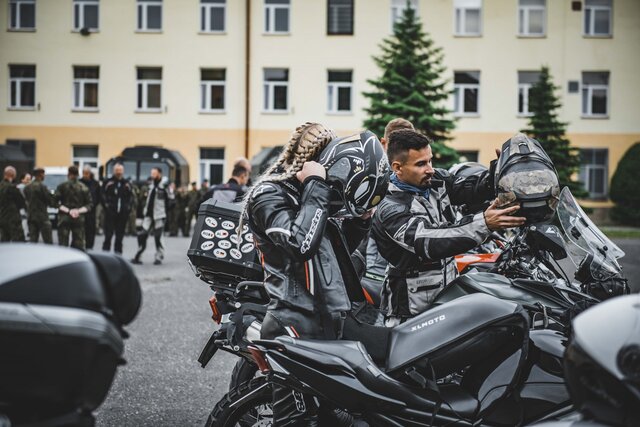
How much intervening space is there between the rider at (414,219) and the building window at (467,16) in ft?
95.6

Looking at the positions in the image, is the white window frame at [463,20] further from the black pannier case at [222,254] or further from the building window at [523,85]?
the black pannier case at [222,254]

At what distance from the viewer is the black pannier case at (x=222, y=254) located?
176 inches

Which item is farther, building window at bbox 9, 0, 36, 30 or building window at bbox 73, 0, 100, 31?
building window at bbox 9, 0, 36, 30

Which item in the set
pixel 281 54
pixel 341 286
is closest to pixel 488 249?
pixel 341 286

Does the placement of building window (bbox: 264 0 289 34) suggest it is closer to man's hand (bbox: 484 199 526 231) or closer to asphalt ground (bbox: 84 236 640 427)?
asphalt ground (bbox: 84 236 640 427)

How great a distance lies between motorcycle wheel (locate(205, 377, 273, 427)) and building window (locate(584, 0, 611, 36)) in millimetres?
31707

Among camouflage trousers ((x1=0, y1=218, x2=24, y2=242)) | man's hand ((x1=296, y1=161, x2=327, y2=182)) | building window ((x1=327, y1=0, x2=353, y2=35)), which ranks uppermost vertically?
building window ((x1=327, y1=0, x2=353, y2=35))

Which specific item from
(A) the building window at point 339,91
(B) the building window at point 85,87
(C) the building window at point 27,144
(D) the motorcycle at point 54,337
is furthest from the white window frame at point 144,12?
(D) the motorcycle at point 54,337

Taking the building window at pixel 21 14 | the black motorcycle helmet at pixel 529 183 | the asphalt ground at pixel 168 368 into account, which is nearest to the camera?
the black motorcycle helmet at pixel 529 183

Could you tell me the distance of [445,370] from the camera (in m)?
2.93

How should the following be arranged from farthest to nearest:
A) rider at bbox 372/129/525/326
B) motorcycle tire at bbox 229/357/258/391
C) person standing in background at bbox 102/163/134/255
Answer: person standing in background at bbox 102/163/134/255 → motorcycle tire at bbox 229/357/258/391 → rider at bbox 372/129/525/326

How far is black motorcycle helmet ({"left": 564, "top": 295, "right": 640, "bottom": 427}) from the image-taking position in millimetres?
1771

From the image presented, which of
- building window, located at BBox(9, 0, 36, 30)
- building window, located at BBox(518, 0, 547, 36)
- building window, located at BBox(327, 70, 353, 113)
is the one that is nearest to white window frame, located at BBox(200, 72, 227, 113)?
building window, located at BBox(327, 70, 353, 113)

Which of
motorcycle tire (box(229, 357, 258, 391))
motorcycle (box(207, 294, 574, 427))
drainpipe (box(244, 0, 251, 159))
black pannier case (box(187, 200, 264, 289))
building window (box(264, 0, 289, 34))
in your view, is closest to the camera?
motorcycle (box(207, 294, 574, 427))
